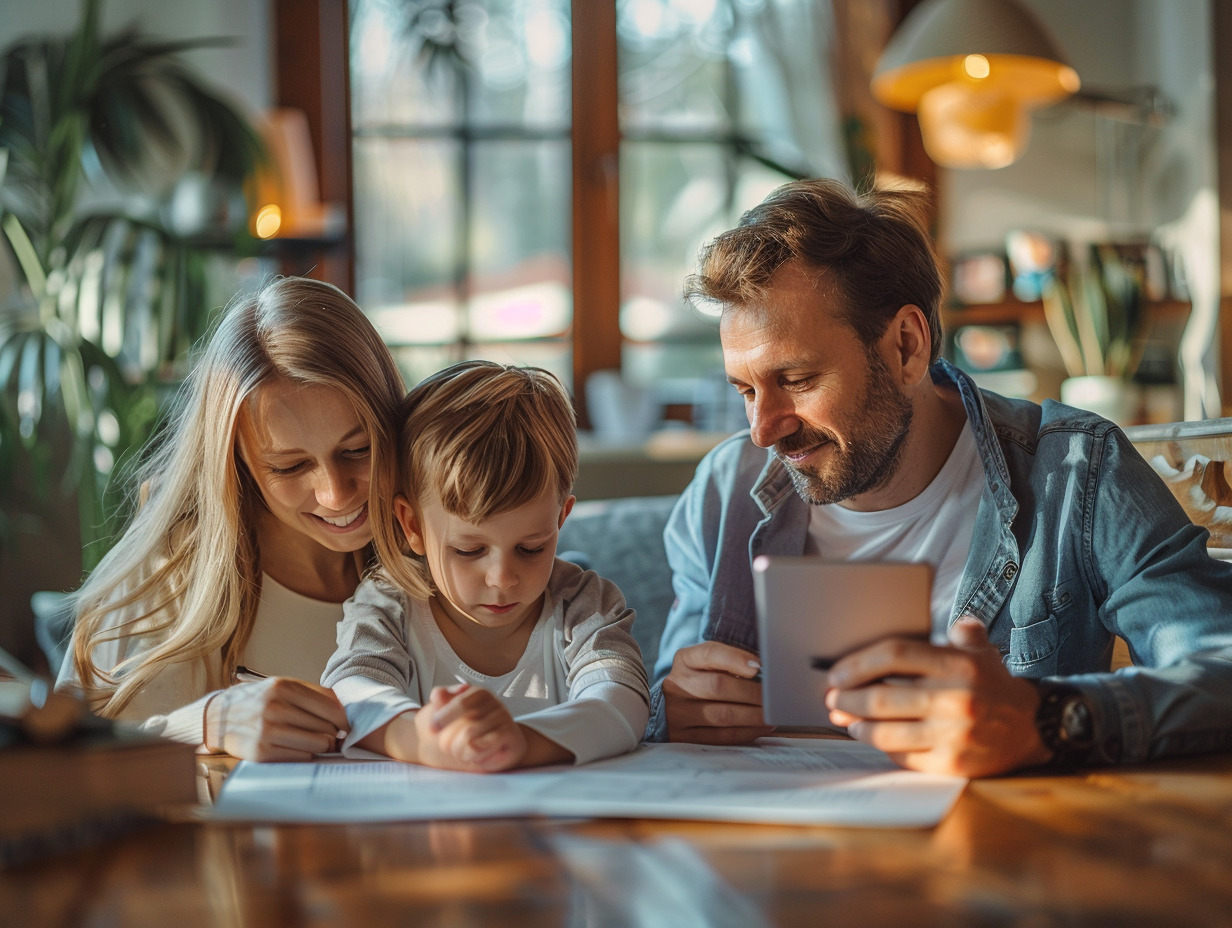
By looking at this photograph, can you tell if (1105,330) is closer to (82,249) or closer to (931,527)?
(931,527)

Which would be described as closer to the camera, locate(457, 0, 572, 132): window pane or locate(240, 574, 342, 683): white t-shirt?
locate(240, 574, 342, 683): white t-shirt

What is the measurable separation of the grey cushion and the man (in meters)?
0.34

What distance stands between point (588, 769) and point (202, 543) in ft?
2.07

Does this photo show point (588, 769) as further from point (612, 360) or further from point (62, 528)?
point (612, 360)

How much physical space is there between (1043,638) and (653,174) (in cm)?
328

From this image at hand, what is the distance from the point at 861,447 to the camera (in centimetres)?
141

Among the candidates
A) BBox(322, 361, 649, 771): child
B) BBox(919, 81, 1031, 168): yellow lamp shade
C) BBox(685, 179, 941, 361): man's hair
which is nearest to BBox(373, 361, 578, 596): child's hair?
BBox(322, 361, 649, 771): child

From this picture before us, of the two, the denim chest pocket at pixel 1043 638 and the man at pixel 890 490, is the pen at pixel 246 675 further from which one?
the denim chest pocket at pixel 1043 638

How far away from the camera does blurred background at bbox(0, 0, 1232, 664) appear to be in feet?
12.4

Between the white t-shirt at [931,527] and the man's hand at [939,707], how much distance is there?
1.78 feet

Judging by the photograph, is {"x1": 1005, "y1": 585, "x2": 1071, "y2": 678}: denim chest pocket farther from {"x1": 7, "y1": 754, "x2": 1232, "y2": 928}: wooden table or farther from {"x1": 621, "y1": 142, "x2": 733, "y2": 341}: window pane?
{"x1": 621, "y1": 142, "x2": 733, "y2": 341}: window pane

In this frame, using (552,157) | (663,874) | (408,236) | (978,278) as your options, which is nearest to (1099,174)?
(978,278)

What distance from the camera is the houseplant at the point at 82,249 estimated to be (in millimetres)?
2592

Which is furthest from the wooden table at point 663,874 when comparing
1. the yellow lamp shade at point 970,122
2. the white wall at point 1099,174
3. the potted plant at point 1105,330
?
the white wall at point 1099,174
